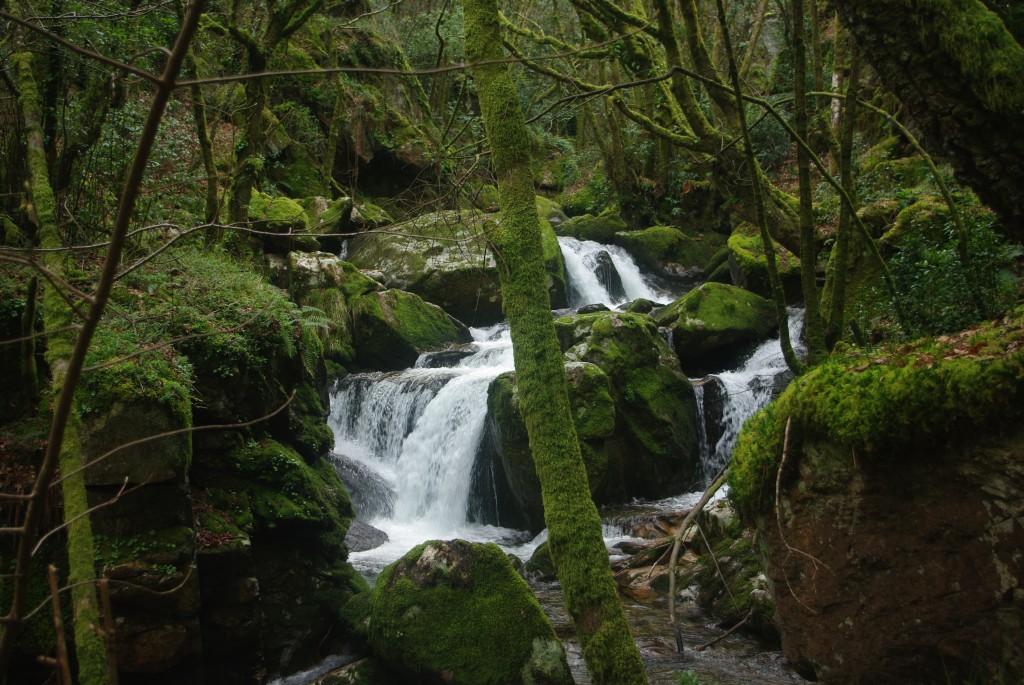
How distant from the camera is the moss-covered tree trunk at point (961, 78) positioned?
286 cm

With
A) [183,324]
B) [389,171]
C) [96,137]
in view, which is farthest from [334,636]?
[389,171]

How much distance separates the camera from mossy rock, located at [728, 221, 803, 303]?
13328 mm

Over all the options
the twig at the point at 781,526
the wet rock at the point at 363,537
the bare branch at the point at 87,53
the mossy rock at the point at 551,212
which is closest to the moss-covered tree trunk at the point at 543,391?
the twig at the point at 781,526

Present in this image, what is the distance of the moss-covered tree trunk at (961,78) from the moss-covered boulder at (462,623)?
13.5 feet

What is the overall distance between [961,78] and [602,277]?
587 inches

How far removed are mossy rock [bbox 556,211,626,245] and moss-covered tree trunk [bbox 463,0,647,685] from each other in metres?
15.9

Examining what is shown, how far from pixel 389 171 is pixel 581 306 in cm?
796

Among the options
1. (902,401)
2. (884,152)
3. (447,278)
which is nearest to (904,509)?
(902,401)

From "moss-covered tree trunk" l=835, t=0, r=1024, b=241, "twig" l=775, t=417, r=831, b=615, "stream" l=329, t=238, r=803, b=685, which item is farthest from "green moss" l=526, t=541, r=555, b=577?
"moss-covered tree trunk" l=835, t=0, r=1024, b=241

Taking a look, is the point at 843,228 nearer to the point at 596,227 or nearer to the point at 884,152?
the point at 884,152

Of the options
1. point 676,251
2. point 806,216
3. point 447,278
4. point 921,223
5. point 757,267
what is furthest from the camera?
point 676,251

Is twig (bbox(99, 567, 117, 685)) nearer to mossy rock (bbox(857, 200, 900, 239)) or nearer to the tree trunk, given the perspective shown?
the tree trunk

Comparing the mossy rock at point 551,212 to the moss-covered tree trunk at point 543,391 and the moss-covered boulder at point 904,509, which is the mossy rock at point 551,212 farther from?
the moss-covered boulder at point 904,509

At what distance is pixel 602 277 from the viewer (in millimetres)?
17812
